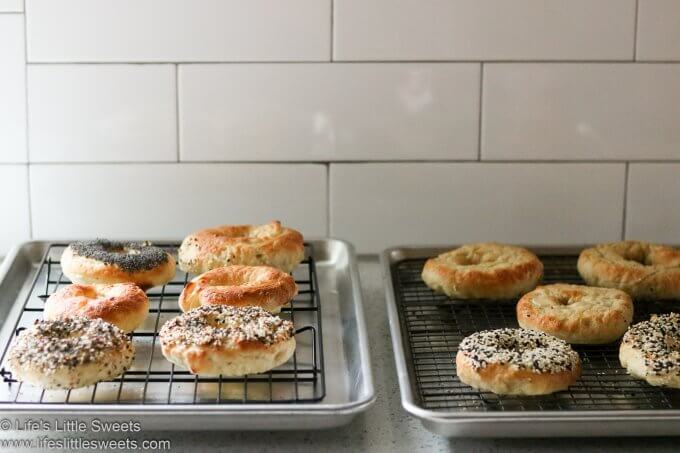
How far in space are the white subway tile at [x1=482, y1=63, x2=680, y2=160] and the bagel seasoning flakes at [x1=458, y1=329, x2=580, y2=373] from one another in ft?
1.82

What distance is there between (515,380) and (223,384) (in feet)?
1.33

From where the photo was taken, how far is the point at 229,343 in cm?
138

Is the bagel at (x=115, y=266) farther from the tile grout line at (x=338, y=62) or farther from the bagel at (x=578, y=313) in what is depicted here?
the bagel at (x=578, y=313)

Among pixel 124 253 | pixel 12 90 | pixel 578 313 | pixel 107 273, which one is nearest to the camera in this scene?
pixel 578 313

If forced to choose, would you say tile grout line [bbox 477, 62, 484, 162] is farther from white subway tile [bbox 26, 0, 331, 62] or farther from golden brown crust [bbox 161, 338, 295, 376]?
golden brown crust [bbox 161, 338, 295, 376]

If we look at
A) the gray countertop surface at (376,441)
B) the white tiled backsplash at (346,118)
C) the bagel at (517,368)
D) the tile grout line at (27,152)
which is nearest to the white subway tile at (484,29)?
the white tiled backsplash at (346,118)

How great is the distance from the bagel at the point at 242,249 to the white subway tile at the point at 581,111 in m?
0.43

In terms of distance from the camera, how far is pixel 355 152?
1.94 m

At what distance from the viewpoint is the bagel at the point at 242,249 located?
68.7 inches

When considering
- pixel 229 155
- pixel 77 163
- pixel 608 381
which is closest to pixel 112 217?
pixel 77 163

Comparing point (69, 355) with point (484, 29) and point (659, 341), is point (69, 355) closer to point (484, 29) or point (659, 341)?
point (659, 341)

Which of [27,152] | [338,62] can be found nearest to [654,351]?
[338,62]

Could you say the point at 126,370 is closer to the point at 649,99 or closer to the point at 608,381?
the point at 608,381

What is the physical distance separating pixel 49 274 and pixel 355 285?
540mm
